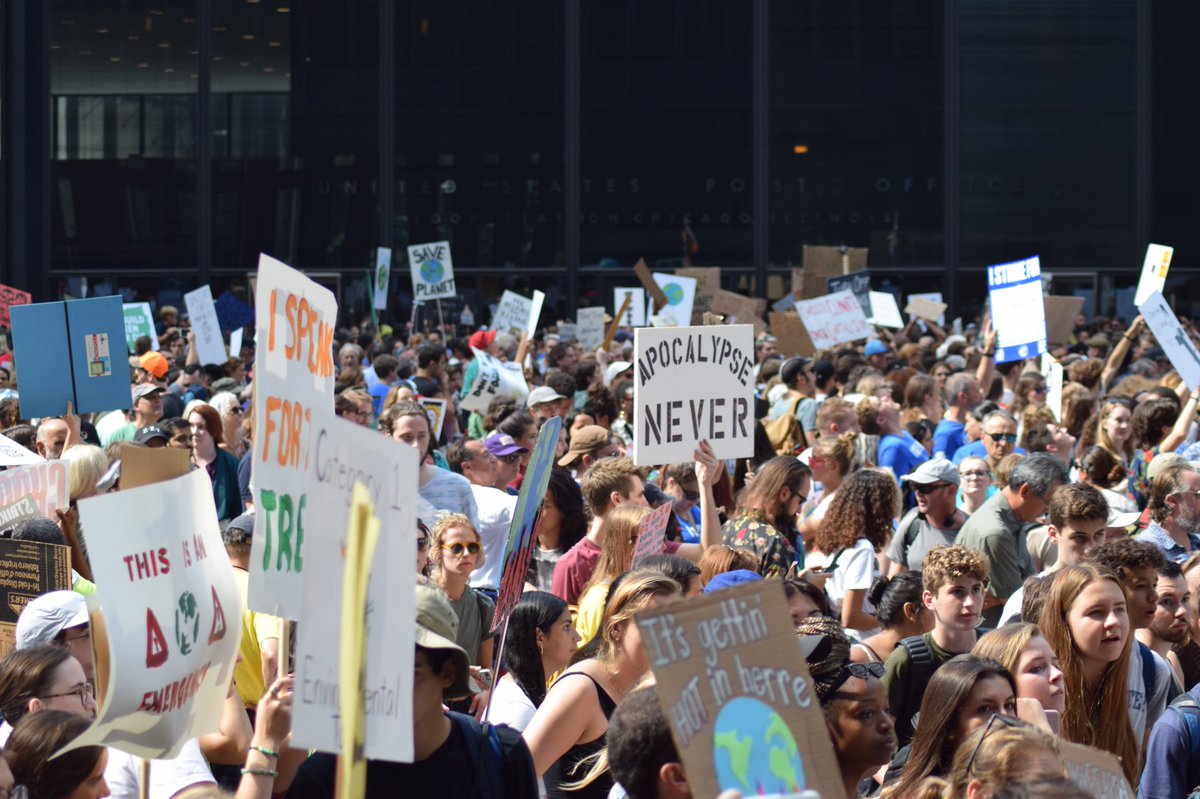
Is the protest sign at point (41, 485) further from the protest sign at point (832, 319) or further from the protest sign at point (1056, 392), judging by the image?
the protest sign at point (832, 319)

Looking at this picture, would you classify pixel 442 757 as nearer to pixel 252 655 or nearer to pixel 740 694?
pixel 740 694

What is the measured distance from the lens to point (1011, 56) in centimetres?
2877

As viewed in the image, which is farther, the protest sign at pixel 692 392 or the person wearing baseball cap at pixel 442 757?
the protest sign at pixel 692 392

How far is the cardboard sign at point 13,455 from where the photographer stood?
290 inches

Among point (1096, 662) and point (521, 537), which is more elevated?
point (521, 537)

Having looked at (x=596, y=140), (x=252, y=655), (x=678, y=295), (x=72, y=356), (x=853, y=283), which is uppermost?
(x=596, y=140)

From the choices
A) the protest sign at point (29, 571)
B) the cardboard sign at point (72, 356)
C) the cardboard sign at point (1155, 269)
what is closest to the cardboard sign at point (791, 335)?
Answer: the cardboard sign at point (1155, 269)

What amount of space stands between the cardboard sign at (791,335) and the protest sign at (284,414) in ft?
40.9

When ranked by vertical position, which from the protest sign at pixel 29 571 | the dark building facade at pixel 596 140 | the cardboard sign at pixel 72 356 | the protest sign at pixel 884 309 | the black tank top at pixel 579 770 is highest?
the dark building facade at pixel 596 140

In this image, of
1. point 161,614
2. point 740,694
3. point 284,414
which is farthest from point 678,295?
point 740,694

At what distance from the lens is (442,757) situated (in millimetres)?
3453

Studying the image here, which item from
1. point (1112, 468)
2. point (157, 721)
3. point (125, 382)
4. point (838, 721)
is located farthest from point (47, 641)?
point (1112, 468)

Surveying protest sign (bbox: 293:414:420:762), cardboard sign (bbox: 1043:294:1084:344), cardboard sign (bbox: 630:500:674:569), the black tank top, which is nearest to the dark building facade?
cardboard sign (bbox: 1043:294:1084:344)

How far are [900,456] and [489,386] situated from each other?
3.48 metres
